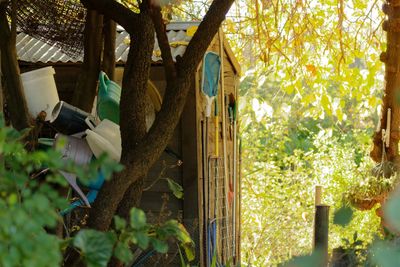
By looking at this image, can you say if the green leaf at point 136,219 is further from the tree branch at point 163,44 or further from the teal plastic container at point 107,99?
the teal plastic container at point 107,99

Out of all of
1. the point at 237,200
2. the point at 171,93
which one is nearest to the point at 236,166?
the point at 237,200

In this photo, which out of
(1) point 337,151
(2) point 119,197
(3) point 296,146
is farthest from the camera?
(3) point 296,146

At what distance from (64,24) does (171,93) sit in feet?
4.74

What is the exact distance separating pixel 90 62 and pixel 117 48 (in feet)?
4.93

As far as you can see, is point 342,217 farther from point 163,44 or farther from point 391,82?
point 391,82

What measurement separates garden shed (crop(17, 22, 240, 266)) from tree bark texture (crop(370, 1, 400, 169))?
3.86 ft

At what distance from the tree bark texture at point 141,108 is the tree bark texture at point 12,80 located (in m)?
0.54

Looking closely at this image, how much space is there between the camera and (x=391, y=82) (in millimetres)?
5508

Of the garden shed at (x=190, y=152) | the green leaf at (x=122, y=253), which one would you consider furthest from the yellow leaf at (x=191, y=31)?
the green leaf at (x=122, y=253)

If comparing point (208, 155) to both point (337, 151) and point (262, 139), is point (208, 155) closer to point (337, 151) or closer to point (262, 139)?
point (337, 151)

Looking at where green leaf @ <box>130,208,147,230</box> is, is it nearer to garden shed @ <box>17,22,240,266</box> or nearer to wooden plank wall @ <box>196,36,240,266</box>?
garden shed @ <box>17,22,240,266</box>

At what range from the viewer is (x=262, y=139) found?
1170 centimetres

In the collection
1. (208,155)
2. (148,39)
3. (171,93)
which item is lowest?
(208,155)

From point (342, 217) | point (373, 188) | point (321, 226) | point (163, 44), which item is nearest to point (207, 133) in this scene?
point (373, 188)
